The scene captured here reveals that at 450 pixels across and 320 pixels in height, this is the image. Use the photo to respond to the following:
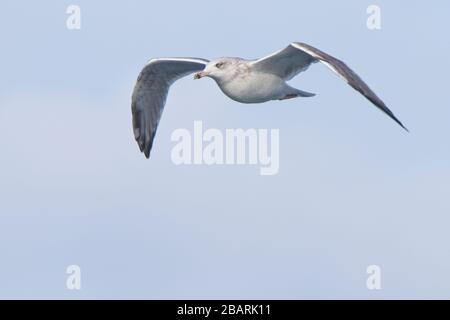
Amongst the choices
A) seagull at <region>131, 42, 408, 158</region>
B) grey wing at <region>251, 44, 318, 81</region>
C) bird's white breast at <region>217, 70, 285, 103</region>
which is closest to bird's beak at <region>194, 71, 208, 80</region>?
seagull at <region>131, 42, 408, 158</region>

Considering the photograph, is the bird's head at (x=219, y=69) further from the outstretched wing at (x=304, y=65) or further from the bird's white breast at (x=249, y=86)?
the outstretched wing at (x=304, y=65)

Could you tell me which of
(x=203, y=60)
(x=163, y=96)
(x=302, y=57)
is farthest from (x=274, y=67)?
(x=163, y=96)

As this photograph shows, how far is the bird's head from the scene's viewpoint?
15516mm

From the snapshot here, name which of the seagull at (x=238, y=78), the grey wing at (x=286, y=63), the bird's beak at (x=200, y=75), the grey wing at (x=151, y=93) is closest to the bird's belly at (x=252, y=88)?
the seagull at (x=238, y=78)

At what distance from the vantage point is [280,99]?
15992 mm

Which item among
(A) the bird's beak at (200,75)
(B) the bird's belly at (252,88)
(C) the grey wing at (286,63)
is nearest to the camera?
(C) the grey wing at (286,63)

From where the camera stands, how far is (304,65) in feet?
52.1

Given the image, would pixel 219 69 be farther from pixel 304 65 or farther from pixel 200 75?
pixel 304 65

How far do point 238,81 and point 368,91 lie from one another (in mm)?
2432

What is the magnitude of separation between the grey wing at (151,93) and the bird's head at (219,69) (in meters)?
1.60

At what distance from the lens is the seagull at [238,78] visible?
14031mm

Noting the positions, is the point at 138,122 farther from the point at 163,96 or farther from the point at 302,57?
the point at 302,57

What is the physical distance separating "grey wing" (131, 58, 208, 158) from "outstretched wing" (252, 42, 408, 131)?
6.30 ft
